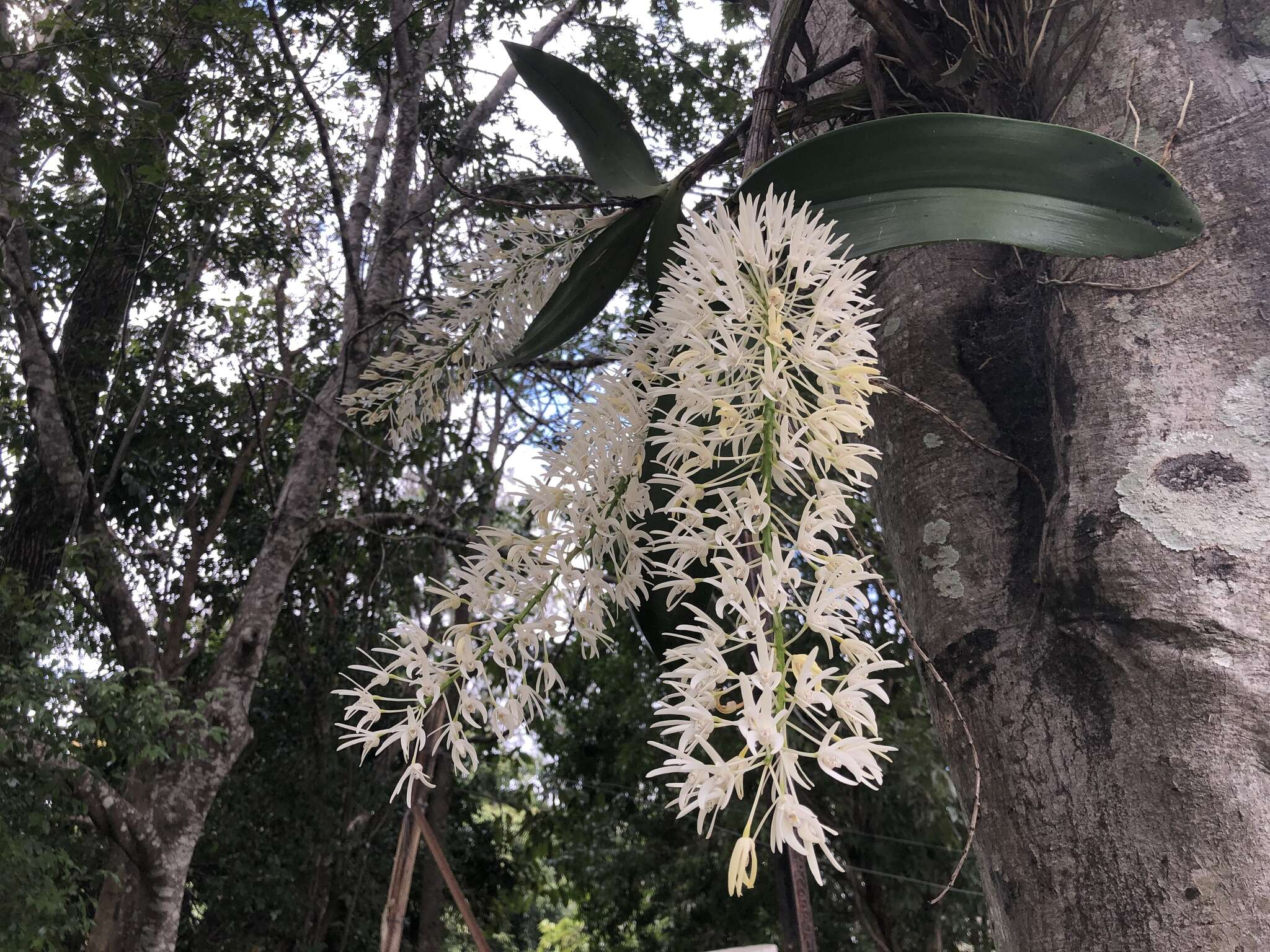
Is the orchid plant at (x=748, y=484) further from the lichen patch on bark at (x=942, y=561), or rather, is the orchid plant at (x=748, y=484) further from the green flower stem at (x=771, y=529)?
the lichen patch on bark at (x=942, y=561)

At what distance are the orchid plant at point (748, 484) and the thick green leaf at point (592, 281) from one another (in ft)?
0.20

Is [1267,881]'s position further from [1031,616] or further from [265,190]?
[265,190]

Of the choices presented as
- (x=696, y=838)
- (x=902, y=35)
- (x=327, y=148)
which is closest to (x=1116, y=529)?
(x=902, y=35)

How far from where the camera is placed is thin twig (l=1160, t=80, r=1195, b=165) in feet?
2.10

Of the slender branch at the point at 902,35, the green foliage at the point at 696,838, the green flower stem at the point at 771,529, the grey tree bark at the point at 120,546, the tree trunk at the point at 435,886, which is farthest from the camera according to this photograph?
the tree trunk at the point at 435,886

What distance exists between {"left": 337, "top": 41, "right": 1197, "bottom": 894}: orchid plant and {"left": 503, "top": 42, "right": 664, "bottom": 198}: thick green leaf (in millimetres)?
98

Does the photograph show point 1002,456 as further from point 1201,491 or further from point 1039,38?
point 1039,38

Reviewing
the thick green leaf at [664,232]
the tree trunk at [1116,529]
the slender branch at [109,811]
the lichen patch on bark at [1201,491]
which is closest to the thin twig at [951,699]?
the tree trunk at [1116,529]

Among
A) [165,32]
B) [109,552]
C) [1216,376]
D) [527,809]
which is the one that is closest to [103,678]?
[109,552]

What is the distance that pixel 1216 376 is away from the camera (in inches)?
22.1

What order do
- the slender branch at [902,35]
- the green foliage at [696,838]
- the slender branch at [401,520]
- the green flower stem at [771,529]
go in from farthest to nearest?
the green foliage at [696,838]
the slender branch at [401,520]
the slender branch at [902,35]
the green flower stem at [771,529]

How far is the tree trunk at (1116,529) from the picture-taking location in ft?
1.58

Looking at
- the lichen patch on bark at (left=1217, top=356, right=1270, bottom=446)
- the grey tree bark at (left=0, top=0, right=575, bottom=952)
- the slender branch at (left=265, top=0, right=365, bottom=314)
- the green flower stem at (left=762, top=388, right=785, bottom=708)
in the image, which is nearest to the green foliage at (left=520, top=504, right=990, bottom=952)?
the grey tree bark at (left=0, top=0, right=575, bottom=952)

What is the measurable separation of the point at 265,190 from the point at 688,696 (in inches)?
148
